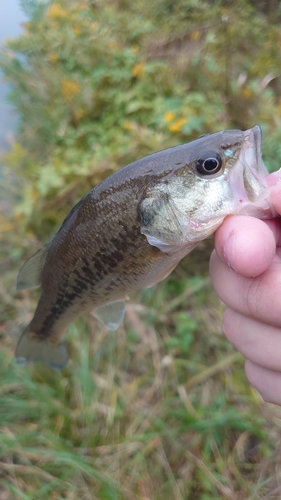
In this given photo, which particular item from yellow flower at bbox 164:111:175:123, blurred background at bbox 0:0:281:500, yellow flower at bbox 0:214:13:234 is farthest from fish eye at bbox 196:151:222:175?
yellow flower at bbox 0:214:13:234

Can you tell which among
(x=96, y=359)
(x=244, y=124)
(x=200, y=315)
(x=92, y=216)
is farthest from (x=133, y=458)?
(x=244, y=124)

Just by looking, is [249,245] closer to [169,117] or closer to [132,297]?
[132,297]

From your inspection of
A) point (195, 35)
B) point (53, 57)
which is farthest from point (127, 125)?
point (195, 35)

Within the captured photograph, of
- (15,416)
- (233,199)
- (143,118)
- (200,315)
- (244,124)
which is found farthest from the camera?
(143,118)

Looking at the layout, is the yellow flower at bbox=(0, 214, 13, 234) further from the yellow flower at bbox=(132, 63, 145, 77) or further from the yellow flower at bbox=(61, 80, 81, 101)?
the yellow flower at bbox=(132, 63, 145, 77)

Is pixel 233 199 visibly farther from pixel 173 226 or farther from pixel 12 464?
pixel 12 464

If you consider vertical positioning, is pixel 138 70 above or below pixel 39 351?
above
